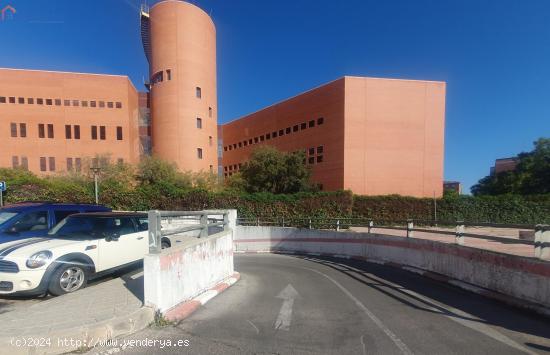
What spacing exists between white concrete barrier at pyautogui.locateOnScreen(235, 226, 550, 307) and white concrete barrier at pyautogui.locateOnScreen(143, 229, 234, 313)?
19.5 ft

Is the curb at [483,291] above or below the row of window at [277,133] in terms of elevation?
below

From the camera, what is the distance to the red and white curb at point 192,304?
442 cm

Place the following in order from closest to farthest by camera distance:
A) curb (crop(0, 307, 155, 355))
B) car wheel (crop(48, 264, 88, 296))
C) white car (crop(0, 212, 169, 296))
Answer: curb (crop(0, 307, 155, 355)) < white car (crop(0, 212, 169, 296)) < car wheel (crop(48, 264, 88, 296))

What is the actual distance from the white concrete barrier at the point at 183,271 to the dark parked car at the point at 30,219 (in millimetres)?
4467

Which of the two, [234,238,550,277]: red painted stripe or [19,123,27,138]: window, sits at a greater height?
[19,123,27,138]: window

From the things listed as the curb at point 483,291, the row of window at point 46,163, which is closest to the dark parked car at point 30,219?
the curb at point 483,291

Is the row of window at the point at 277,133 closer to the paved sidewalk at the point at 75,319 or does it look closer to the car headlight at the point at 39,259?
the car headlight at the point at 39,259

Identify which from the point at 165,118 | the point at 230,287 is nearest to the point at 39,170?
the point at 165,118

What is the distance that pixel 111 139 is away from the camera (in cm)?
4025

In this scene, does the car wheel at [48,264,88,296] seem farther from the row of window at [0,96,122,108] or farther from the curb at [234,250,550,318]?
the row of window at [0,96,122,108]

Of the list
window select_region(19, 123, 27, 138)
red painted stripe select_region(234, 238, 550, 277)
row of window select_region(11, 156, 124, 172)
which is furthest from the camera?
window select_region(19, 123, 27, 138)

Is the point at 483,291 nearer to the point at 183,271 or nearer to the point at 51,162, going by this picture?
the point at 183,271

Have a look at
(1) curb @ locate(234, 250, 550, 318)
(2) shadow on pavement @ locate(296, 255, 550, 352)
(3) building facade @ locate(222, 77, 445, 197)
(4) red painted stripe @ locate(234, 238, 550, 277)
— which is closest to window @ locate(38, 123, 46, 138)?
(3) building facade @ locate(222, 77, 445, 197)

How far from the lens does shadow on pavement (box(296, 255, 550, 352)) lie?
4.35 meters
